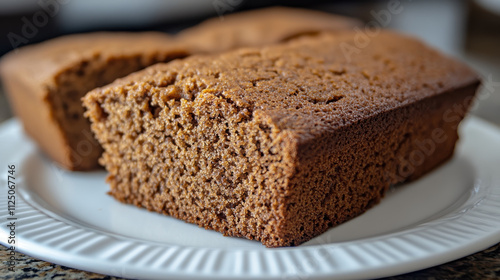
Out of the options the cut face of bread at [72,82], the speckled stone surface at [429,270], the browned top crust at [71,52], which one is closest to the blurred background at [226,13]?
the browned top crust at [71,52]

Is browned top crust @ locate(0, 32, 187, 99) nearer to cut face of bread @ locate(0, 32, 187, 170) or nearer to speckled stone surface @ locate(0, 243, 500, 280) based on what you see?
cut face of bread @ locate(0, 32, 187, 170)

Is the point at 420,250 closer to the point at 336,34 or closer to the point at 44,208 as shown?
the point at 44,208

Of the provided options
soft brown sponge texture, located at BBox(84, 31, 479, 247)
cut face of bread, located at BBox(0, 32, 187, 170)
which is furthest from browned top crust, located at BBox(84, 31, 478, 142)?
cut face of bread, located at BBox(0, 32, 187, 170)

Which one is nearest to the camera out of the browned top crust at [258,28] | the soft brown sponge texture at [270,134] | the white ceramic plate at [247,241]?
the white ceramic plate at [247,241]

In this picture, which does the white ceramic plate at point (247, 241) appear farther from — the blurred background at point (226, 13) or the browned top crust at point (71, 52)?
the blurred background at point (226, 13)

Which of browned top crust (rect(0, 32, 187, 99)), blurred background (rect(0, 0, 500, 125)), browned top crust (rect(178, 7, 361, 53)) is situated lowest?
blurred background (rect(0, 0, 500, 125))
